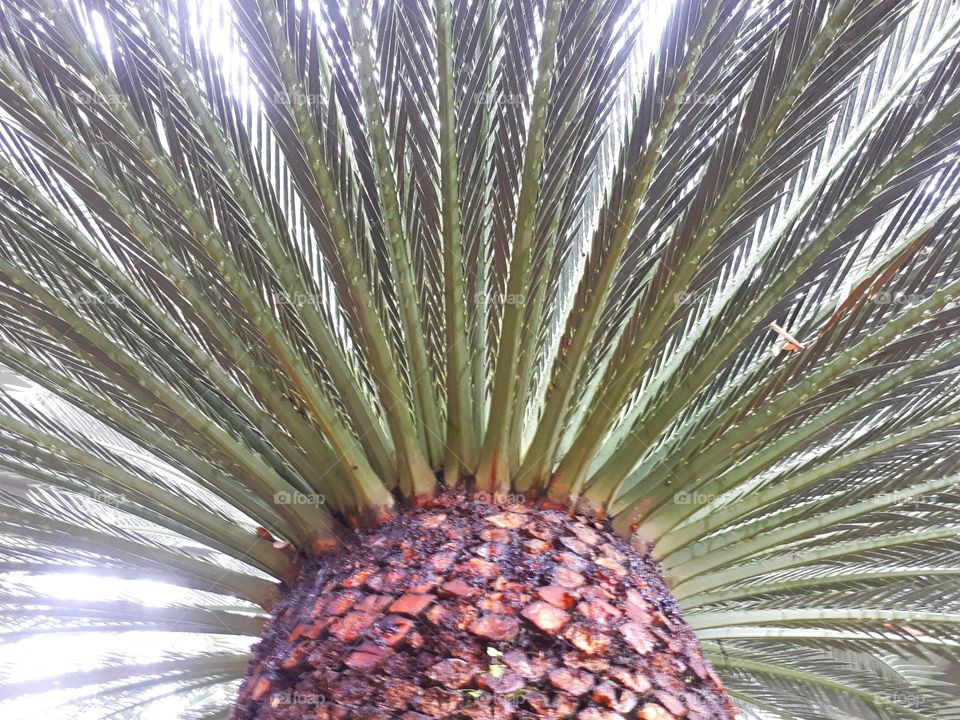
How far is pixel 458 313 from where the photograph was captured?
2.04m

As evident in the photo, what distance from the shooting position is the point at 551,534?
6.59ft

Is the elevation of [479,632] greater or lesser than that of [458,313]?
lesser

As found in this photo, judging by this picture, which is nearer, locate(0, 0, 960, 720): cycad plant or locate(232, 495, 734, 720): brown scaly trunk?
locate(232, 495, 734, 720): brown scaly trunk

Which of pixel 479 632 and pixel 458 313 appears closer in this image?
pixel 479 632

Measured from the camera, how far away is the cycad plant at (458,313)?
6.14 ft

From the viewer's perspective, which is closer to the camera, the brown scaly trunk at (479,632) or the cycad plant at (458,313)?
the brown scaly trunk at (479,632)

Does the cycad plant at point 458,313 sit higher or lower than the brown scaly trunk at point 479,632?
higher

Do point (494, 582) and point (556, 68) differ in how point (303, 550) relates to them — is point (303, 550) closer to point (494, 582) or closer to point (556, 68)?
point (494, 582)

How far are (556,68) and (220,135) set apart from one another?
872 mm

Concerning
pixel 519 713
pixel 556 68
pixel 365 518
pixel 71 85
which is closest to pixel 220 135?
pixel 71 85

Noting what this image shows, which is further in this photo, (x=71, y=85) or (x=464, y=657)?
(x=71, y=85)

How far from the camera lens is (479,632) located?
169 centimetres

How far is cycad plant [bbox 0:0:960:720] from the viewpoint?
1872mm

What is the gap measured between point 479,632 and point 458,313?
77 cm
